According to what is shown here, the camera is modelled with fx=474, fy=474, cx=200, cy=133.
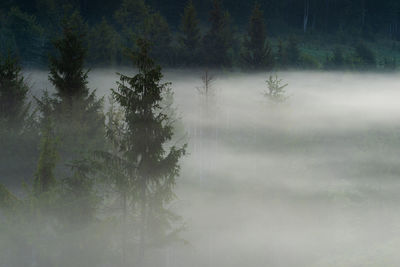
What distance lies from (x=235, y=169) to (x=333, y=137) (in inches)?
926

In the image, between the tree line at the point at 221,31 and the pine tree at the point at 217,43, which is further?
the tree line at the point at 221,31

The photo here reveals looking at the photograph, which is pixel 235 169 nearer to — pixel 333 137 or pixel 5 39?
pixel 333 137

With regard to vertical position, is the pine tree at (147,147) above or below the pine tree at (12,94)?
below

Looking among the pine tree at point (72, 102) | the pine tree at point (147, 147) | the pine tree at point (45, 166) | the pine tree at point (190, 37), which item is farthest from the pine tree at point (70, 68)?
the pine tree at point (190, 37)

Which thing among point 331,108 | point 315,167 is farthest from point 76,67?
point 331,108

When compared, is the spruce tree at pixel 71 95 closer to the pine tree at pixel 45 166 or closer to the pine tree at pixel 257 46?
the pine tree at pixel 45 166

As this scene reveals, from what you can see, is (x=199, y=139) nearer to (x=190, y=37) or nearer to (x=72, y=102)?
(x=190, y=37)

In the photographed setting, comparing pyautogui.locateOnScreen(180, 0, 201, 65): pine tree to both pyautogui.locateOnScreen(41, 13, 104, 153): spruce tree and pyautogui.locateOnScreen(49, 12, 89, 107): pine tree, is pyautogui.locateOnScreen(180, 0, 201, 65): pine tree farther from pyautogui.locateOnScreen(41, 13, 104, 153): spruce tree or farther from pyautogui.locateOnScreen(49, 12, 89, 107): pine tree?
pyautogui.locateOnScreen(49, 12, 89, 107): pine tree

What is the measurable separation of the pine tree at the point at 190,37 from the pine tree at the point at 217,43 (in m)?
1.60

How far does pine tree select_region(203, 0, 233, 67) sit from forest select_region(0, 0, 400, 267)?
9.0 inches

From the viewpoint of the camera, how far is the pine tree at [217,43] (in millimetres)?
75750

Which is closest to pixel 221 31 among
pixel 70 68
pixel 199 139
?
pixel 199 139

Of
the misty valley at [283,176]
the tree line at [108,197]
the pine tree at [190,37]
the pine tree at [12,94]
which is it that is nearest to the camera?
the tree line at [108,197]

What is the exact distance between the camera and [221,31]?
7575cm
